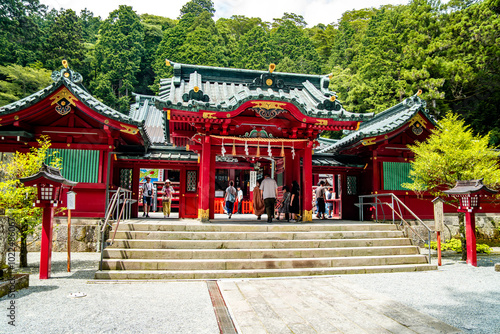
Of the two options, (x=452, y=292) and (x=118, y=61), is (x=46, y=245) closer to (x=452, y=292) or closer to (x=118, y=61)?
(x=452, y=292)

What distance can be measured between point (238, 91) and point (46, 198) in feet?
25.0

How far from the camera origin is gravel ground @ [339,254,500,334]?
483cm

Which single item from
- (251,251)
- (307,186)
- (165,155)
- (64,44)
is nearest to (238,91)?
(165,155)

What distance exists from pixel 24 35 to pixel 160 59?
41.2 ft

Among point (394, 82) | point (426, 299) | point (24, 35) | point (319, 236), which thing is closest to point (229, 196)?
point (319, 236)

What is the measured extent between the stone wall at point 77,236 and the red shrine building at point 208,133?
1.10 ft

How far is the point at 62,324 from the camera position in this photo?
4410 mm

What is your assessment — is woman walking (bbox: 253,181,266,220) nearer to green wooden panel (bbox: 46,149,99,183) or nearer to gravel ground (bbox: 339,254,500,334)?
gravel ground (bbox: 339,254,500,334)

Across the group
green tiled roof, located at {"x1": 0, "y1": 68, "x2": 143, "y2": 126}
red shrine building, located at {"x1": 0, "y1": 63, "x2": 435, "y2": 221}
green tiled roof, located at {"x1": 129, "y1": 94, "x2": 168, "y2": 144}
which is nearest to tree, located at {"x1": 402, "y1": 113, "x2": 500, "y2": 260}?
red shrine building, located at {"x1": 0, "y1": 63, "x2": 435, "y2": 221}

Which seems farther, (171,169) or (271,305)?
(171,169)

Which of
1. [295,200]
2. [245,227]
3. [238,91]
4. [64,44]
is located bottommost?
[245,227]

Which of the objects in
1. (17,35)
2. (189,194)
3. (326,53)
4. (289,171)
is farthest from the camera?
(326,53)

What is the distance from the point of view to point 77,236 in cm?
1030

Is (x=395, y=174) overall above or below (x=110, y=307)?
above
